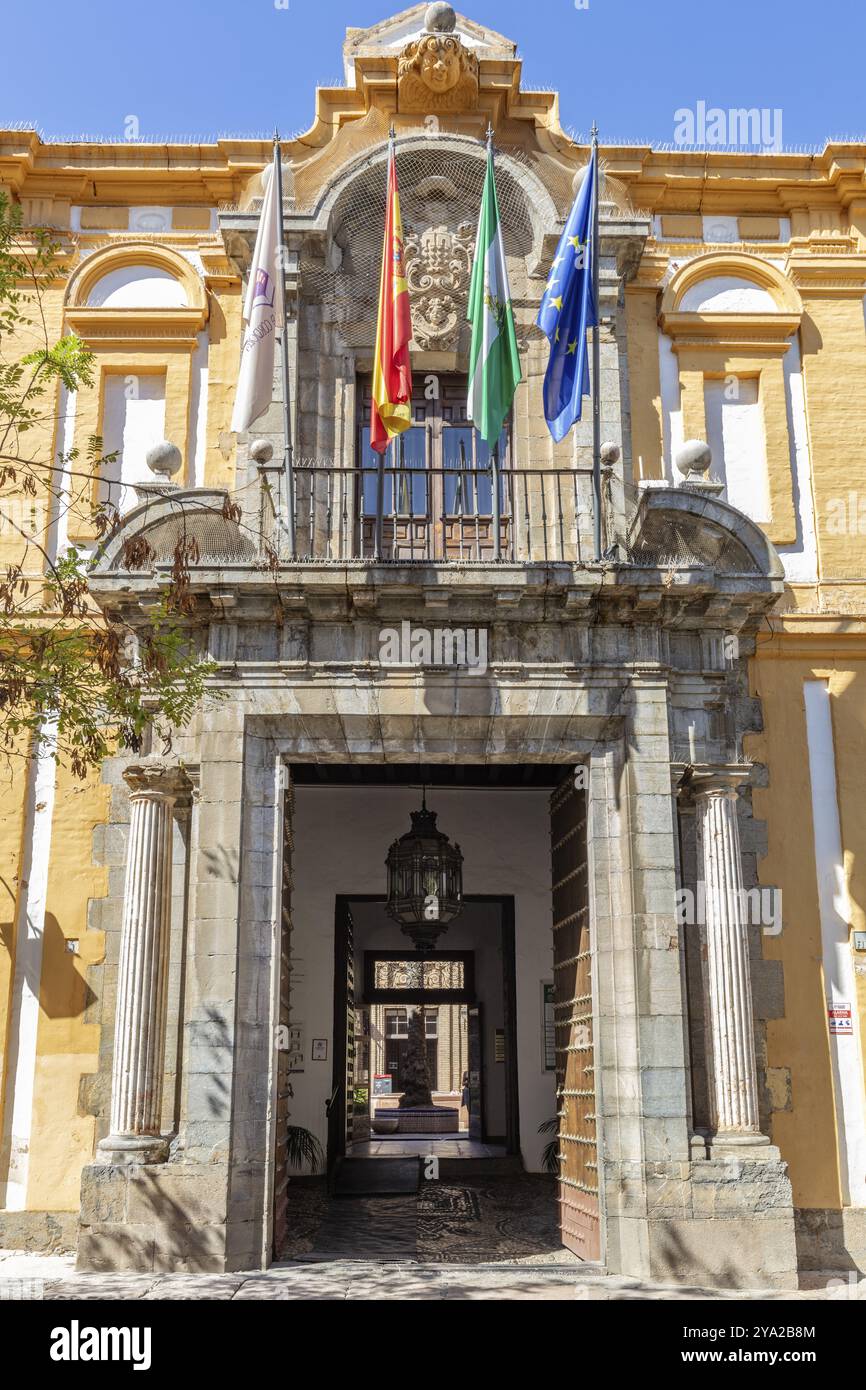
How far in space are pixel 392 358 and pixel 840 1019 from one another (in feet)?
18.6

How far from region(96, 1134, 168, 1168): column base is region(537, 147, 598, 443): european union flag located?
5411 mm

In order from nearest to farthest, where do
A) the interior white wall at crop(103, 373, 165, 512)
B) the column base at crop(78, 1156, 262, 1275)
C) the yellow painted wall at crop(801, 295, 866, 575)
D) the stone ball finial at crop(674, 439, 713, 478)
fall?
the column base at crop(78, 1156, 262, 1275) < the stone ball finial at crop(674, 439, 713, 478) < the yellow painted wall at crop(801, 295, 866, 575) < the interior white wall at crop(103, 373, 165, 512)

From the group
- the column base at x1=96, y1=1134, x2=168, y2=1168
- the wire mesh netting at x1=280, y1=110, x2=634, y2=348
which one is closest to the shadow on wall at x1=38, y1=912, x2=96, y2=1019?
the column base at x1=96, y1=1134, x2=168, y2=1168

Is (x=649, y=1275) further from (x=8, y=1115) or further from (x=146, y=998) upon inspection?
(x=8, y=1115)

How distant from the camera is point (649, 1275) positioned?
8156 millimetres

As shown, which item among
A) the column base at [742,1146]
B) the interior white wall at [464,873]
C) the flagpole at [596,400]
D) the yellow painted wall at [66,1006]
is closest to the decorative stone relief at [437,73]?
the flagpole at [596,400]

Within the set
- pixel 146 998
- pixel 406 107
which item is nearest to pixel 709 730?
pixel 146 998

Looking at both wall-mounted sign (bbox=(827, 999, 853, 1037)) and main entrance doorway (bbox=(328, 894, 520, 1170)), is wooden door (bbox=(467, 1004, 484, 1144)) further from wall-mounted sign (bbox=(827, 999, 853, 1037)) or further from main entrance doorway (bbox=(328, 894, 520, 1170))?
wall-mounted sign (bbox=(827, 999, 853, 1037))

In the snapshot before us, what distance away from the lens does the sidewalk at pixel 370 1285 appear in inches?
298

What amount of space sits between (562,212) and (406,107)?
5.11ft

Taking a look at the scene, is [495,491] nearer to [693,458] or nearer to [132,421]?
[693,458]

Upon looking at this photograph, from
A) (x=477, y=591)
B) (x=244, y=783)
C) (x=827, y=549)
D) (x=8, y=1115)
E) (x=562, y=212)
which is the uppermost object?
(x=562, y=212)

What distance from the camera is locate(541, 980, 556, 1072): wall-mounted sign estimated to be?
1347cm

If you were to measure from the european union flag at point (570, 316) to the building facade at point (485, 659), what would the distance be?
50cm
